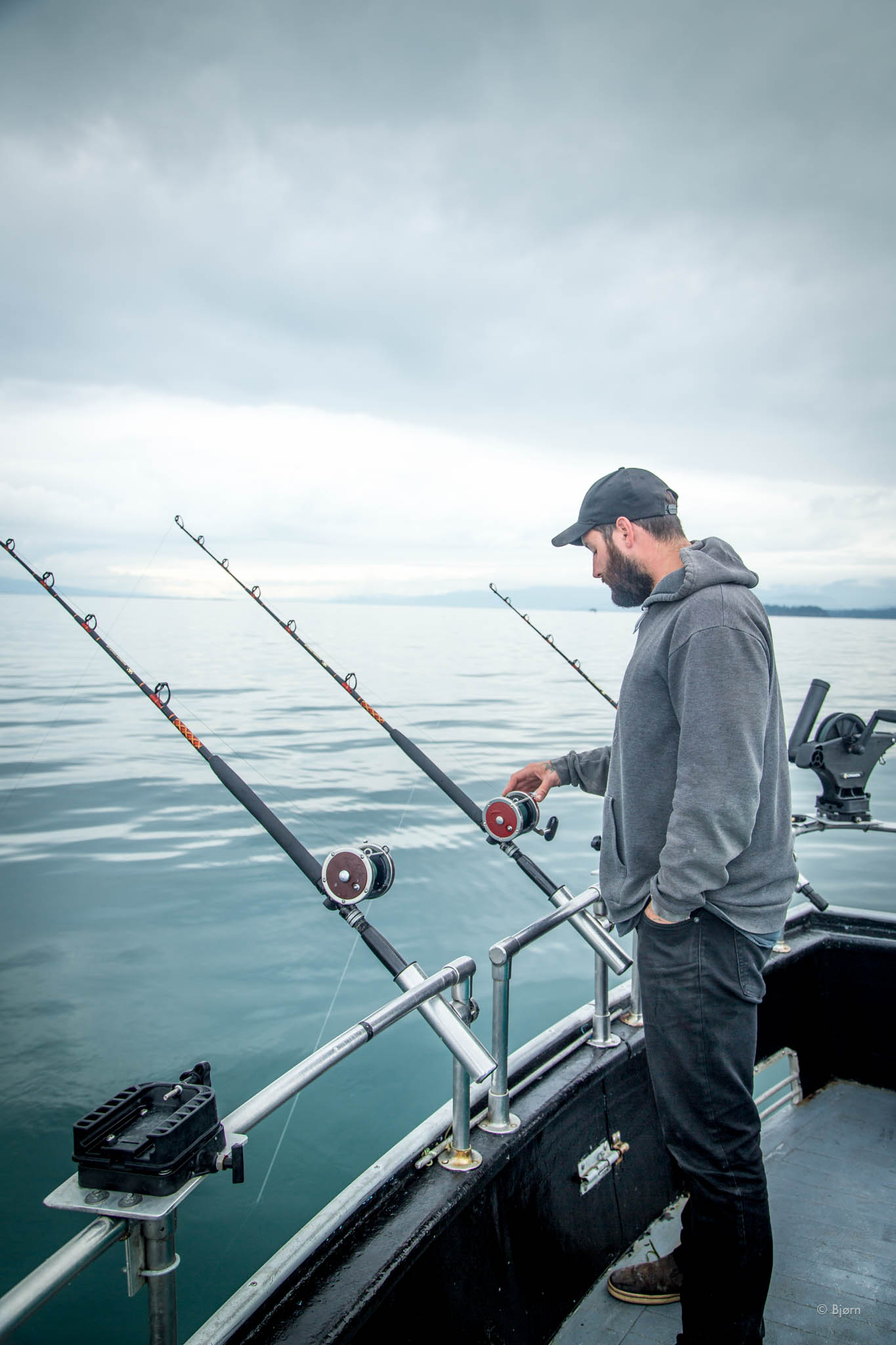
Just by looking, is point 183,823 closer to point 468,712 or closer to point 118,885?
point 118,885

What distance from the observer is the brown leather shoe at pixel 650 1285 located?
82.6 inches

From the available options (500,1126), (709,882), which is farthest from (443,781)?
(709,882)

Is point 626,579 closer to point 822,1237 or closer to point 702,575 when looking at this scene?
point 702,575

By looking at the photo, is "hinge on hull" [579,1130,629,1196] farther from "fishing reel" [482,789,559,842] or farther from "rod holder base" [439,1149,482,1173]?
"fishing reel" [482,789,559,842]

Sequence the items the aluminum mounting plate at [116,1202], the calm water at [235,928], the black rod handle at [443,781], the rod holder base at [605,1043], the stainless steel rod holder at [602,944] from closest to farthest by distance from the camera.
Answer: the aluminum mounting plate at [116,1202] → the stainless steel rod holder at [602,944] → the rod holder base at [605,1043] → the black rod handle at [443,781] → the calm water at [235,928]

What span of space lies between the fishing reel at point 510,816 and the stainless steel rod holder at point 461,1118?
566 millimetres

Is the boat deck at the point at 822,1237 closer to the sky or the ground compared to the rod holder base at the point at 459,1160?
closer to the ground

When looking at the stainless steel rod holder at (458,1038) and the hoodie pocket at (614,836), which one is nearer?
the stainless steel rod holder at (458,1038)

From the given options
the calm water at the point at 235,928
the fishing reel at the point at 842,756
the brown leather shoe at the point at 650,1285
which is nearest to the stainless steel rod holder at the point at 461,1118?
the brown leather shoe at the point at 650,1285

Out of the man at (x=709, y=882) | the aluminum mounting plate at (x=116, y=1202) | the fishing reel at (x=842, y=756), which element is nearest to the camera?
the aluminum mounting plate at (x=116, y=1202)

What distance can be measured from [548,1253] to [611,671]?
2322 cm

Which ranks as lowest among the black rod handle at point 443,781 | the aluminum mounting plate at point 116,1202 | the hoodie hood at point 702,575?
the aluminum mounting plate at point 116,1202

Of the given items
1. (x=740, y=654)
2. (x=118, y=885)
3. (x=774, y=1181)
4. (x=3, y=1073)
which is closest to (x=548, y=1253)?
(x=774, y=1181)

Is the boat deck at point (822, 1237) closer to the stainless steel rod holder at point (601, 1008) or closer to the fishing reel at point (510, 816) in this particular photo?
Result: the stainless steel rod holder at point (601, 1008)
